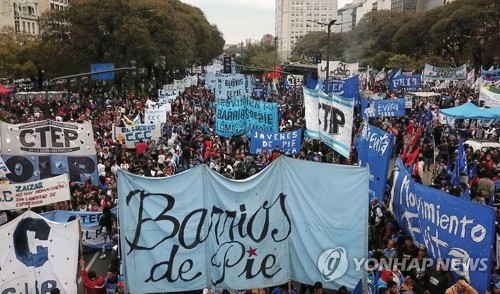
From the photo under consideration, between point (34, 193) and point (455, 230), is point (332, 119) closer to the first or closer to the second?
point (455, 230)

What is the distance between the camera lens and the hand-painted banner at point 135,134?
64.6 ft

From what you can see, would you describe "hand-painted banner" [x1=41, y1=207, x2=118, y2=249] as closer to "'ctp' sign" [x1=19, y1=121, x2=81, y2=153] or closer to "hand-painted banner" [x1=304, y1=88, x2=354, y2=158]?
"'ctp' sign" [x1=19, y1=121, x2=81, y2=153]

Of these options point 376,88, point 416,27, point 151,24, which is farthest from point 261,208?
point 416,27

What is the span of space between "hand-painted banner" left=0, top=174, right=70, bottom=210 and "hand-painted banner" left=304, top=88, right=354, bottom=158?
5.96 metres

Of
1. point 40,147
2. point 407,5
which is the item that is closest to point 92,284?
point 40,147

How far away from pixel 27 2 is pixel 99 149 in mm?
80304

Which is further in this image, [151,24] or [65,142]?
[151,24]

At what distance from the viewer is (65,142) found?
12680 millimetres

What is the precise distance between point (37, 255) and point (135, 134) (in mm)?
12661

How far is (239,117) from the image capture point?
19.0 m

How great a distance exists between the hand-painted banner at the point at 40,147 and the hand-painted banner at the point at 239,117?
6837 millimetres

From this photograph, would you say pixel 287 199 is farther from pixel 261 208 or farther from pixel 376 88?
pixel 376 88

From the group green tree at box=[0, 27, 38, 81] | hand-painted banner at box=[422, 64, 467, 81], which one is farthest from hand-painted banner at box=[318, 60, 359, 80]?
green tree at box=[0, 27, 38, 81]

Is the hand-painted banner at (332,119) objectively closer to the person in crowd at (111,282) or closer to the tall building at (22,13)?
the person in crowd at (111,282)
